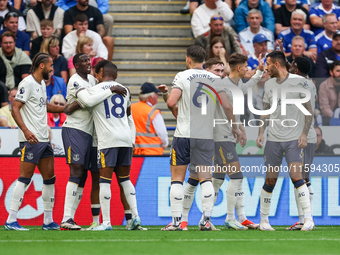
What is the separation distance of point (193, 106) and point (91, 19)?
606 cm

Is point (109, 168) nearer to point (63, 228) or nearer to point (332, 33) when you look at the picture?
point (63, 228)

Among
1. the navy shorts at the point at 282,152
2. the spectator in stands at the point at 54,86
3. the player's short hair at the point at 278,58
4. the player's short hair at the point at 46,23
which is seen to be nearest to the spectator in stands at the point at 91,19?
the player's short hair at the point at 46,23

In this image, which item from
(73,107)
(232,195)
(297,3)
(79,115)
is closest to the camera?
(73,107)

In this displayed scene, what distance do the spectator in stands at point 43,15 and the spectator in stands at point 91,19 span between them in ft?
0.86

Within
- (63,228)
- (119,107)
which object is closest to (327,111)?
(119,107)

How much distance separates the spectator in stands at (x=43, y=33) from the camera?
11.5 metres

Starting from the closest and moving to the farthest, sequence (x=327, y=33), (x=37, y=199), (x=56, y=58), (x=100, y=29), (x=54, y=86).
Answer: (x=37, y=199)
(x=54, y=86)
(x=56, y=58)
(x=100, y=29)
(x=327, y=33)

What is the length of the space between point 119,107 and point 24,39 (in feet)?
18.3

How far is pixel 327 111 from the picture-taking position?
9.97 meters

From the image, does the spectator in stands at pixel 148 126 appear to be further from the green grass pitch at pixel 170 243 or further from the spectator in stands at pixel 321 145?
the green grass pitch at pixel 170 243

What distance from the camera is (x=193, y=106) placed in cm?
687

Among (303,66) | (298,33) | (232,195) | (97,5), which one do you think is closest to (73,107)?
(232,195)

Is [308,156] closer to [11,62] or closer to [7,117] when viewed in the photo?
[7,117]

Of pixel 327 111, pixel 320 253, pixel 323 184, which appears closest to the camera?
pixel 320 253
